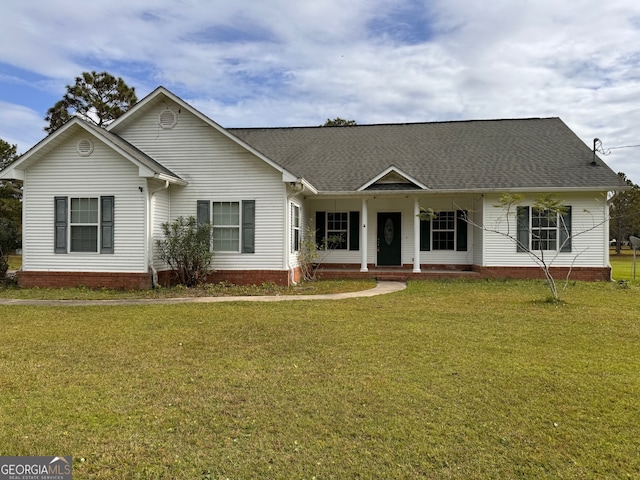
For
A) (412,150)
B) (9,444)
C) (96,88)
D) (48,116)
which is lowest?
(9,444)

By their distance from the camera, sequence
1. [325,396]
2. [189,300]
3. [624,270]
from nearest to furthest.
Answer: [325,396], [189,300], [624,270]

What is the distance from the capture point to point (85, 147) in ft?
43.3

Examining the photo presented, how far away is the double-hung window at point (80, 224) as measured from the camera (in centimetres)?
1316

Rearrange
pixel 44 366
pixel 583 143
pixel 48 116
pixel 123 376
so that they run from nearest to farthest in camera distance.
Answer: pixel 123 376 < pixel 44 366 < pixel 583 143 < pixel 48 116

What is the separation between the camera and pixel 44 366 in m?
5.73

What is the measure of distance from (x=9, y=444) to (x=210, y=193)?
10988mm

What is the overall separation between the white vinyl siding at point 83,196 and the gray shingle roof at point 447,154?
6252mm

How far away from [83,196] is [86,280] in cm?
A: 235

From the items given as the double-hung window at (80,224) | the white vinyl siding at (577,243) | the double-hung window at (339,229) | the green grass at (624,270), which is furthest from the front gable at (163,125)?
the green grass at (624,270)

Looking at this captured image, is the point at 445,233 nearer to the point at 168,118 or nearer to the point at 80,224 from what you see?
the point at 168,118

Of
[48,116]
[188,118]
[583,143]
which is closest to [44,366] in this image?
[188,118]

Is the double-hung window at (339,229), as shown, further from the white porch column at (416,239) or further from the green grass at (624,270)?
the green grass at (624,270)

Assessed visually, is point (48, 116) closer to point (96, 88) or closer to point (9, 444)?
point (96, 88)

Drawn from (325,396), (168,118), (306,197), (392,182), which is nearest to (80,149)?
(168,118)
